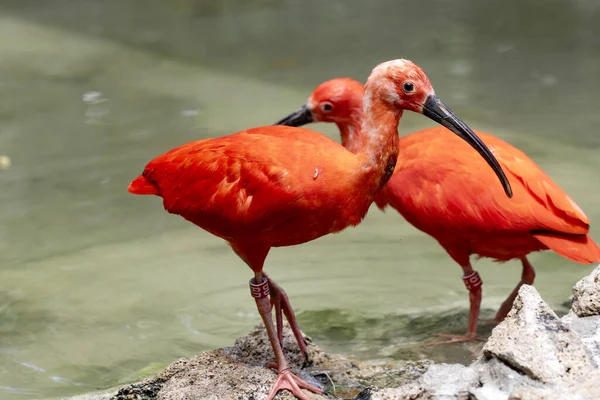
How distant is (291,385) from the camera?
3615 mm

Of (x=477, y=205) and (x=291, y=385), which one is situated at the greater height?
(x=477, y=205)

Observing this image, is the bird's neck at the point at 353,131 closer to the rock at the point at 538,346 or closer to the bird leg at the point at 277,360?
the bird leg at the point at 277,360

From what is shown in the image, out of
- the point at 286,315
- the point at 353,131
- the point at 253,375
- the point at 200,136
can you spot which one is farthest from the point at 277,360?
the point at 200,136

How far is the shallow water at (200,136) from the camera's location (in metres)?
5.32

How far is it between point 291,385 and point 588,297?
1.15m

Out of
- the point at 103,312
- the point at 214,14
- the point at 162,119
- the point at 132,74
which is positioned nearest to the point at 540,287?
the point at 103,312

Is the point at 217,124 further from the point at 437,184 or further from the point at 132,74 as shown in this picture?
the point at 437,184

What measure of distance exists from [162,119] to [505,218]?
487 centimetres

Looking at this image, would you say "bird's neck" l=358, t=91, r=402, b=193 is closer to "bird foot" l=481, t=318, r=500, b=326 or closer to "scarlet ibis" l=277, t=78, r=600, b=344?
"scarlet ibis" l=277, t=78, r=600, b=344

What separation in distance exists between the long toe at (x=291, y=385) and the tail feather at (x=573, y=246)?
4.51 ft

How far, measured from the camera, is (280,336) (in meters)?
4.12

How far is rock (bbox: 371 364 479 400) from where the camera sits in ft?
10.0

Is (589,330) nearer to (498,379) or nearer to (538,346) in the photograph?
(538,346)

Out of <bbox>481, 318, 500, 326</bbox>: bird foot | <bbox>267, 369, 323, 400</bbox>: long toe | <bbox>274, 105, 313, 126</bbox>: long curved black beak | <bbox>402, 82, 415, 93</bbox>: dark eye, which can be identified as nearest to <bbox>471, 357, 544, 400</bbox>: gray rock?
<bbox>267, 369, 323, 400</bbox>: long toe
